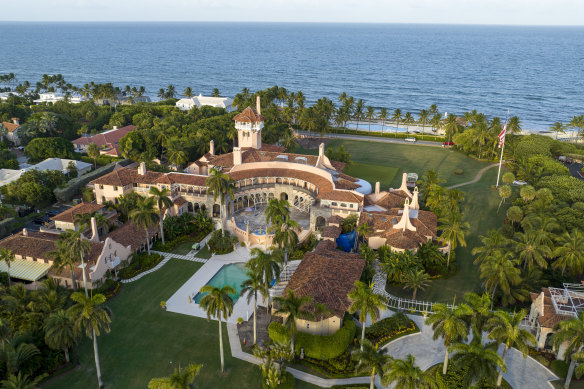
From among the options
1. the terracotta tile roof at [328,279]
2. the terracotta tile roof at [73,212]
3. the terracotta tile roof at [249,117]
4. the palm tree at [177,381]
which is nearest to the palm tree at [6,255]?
the terracotta tile roof at [73,212]

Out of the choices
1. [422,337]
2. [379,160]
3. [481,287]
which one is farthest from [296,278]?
[379,160]

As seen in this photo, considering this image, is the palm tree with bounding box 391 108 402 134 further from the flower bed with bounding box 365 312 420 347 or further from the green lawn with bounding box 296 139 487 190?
the flower bed with bounding box 365 312 420 347

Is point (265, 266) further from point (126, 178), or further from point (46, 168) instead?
point (46, 168)

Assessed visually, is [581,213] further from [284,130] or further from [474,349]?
[284,130]

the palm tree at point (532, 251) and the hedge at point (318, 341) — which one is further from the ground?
the palm tree at point (532, 251)

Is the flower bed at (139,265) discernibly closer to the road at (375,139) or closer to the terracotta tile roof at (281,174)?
the terracotta tile roof at (281,174)
